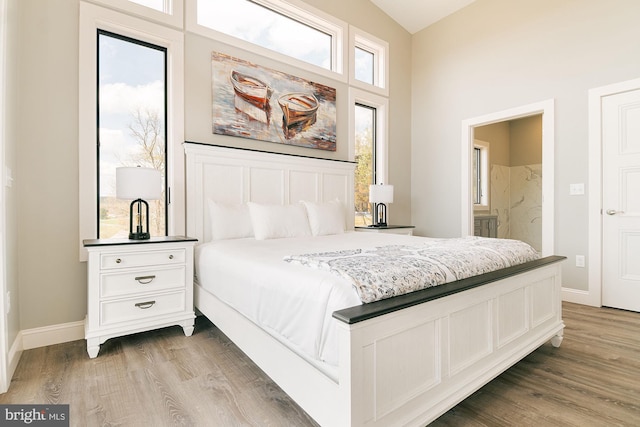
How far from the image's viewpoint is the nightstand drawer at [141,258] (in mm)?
2250

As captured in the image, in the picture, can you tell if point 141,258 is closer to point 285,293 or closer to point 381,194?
point 285,293

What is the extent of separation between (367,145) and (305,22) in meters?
1.77

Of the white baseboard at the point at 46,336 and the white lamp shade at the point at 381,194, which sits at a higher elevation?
the white lamp shade at the point at 381,194

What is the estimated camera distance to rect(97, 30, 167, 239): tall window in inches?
109

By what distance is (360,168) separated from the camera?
4633 mm

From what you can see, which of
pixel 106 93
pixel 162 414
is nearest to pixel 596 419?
pixel 162 414

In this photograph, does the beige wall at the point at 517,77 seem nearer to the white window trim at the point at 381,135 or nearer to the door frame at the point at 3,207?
the white window trim at the point at 381,135

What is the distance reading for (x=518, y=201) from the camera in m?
6.36

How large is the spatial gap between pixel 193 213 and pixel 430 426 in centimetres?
247

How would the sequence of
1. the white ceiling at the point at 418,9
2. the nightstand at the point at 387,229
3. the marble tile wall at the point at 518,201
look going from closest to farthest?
the nightstand at the point at 387,229 → the white ceiling at the point at 418,9 → the marble tile wall at the point at 518,201

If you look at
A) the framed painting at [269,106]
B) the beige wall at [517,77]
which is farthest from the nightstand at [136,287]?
Result: the beige wall at [517,77]

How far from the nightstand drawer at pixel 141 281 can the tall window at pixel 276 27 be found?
242 centimetres

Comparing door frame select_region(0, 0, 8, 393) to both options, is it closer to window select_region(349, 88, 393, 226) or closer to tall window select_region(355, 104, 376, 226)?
window select_region(349, 88, 393, 226)

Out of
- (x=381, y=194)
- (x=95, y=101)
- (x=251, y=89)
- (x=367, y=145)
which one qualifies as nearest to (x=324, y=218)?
(x=381, y=194)
